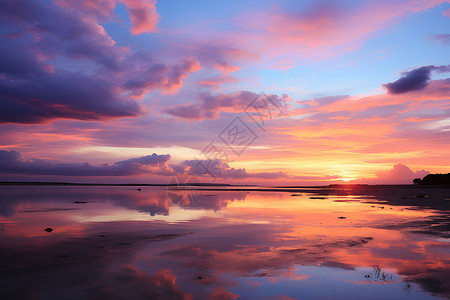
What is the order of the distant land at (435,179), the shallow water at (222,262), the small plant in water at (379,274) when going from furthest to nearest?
the distant land at (435,179) < the small plant in water at (379,274) < the shallow water at (222,262)

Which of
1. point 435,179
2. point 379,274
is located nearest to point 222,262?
point 379,274

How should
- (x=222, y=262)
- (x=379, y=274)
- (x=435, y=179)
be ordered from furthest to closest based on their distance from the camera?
(x=435, y=179)
(x=222, y=262)
(x=379, y=274)

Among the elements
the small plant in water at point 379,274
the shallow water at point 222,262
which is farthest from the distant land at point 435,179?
the small plant in water at point 379,274

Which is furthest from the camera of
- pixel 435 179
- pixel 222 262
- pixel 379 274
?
pixel 435 179

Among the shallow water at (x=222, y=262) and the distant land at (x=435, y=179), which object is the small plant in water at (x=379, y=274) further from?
the distant land at (x=435, y=179)

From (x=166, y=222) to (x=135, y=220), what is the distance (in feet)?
9.42

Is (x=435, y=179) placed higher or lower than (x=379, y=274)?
higher

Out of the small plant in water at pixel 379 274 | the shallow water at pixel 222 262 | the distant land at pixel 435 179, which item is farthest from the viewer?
the distant land at pixel 435 179

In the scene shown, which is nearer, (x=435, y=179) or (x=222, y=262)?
(x=222, y=262)

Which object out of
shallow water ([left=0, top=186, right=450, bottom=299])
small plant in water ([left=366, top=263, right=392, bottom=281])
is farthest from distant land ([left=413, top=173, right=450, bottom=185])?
small plant in water ([left=366, top=263, right=392, bottom=281])

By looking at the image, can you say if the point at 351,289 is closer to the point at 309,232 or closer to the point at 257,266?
the point at 257,266

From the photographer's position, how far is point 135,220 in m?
25.0

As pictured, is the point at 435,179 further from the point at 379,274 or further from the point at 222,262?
the point at 222,262

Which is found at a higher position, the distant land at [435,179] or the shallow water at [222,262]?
the distant land at [435,179]
